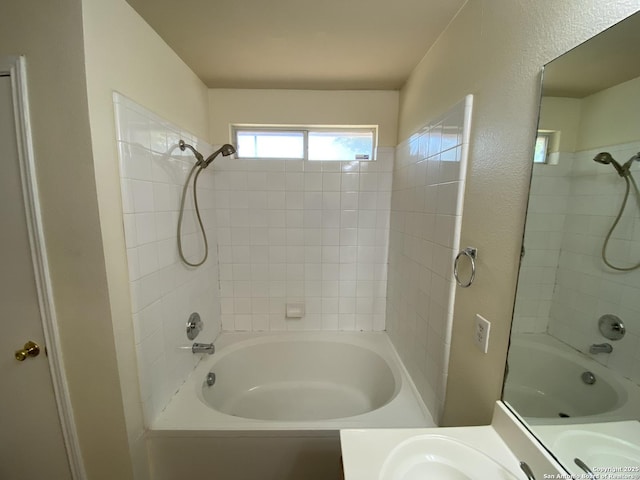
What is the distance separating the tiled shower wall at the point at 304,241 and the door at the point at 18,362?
1.10m

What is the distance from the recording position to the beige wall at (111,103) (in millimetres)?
887

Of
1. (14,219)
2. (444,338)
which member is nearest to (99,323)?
(14,219)

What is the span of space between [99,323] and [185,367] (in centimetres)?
72

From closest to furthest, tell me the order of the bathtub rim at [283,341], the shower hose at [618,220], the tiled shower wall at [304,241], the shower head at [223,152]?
the shower hose at [618,220] → the shower head at [223,152] → the bathtub rim at [283,341] → the tiled shower wall at [304,241]

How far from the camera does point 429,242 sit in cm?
131

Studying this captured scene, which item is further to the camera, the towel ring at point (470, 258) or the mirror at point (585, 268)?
the towel ring at point (470, 258)

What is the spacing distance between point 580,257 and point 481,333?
1.38ft

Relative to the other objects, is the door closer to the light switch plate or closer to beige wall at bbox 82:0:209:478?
beige wall at bbox 82:0:209:478

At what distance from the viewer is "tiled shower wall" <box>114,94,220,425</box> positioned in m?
1.04

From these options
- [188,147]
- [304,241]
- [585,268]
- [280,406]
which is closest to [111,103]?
[188,147]

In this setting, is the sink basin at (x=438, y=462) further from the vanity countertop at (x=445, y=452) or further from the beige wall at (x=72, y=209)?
the beige wall at (x=72, y=209)

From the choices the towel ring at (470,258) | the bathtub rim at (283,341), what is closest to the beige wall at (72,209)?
the bathtub rim at (283,341)

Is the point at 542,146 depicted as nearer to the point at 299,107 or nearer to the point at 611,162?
the point at 611,162

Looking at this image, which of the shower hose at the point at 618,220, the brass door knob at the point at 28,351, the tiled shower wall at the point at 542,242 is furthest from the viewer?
the brass door knob at the point at 28,351
